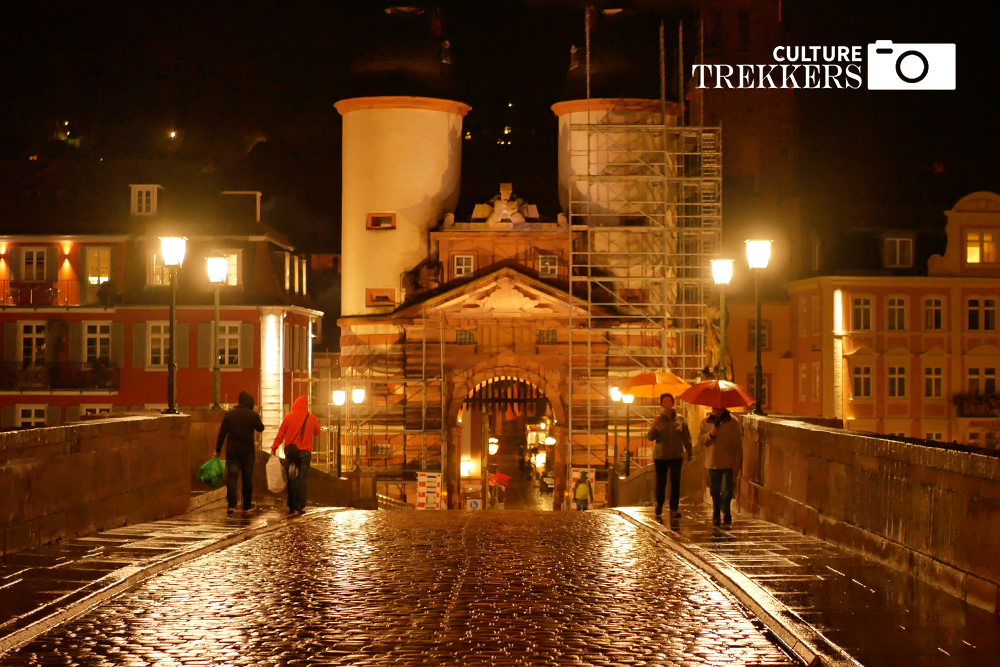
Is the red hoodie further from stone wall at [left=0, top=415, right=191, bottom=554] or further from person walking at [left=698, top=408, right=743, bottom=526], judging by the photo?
person walking at [left=698, top=408, right=743, bottom=526]

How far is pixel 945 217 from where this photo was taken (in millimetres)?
52938

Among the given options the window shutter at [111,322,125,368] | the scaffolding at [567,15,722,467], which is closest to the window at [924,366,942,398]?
the scaffolding at [567,15,722,467]

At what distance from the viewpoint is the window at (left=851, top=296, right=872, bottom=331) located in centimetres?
5225

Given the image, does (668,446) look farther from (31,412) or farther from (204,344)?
(31,412)

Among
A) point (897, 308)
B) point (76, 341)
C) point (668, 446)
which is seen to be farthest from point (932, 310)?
point (668, 446)

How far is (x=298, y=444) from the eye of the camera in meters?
19.5

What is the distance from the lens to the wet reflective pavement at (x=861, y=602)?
935cm

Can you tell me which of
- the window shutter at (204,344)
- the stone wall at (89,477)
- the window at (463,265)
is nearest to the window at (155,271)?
the window shutter at (204,344)

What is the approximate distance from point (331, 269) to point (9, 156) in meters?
16.1

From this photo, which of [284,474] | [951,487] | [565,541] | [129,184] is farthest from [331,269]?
[951,487]

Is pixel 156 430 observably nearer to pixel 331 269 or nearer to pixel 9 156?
pixel 9 156

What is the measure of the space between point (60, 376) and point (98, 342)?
→ 174 cm

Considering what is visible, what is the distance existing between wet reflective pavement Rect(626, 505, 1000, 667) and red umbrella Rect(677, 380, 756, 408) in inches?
128

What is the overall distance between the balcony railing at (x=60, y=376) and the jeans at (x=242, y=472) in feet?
100
